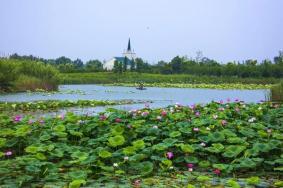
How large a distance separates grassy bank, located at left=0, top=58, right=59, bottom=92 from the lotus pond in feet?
45.1

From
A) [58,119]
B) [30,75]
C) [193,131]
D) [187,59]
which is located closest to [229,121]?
[193,131]

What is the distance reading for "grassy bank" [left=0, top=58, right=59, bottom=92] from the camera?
65.4 feet

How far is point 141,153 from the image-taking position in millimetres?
4789

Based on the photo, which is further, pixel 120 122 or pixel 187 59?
pixel 187 59

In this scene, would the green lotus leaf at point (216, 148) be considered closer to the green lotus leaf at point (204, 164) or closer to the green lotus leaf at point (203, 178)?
the green lotus leaf at point (204, 164)

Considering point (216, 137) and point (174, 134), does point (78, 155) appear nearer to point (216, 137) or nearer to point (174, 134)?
point (174, 134)

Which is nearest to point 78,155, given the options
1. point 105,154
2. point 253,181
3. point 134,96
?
point 105,154

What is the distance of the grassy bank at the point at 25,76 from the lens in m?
19.9

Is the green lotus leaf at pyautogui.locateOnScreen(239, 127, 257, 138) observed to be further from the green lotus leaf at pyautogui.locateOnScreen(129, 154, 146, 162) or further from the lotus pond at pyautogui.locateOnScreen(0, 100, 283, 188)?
the green lotus leaf at pyautogui.locateOnScreen(129, 154, 146, 162)

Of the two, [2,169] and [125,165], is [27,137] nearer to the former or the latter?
[2,169]

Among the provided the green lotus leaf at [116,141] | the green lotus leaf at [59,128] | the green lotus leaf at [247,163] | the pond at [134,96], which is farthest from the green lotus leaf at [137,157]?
the pond at [134,96]

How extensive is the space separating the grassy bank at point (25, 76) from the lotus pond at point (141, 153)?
13.8 metres

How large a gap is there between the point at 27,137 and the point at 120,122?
51.8 inches

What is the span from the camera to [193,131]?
572 cm
